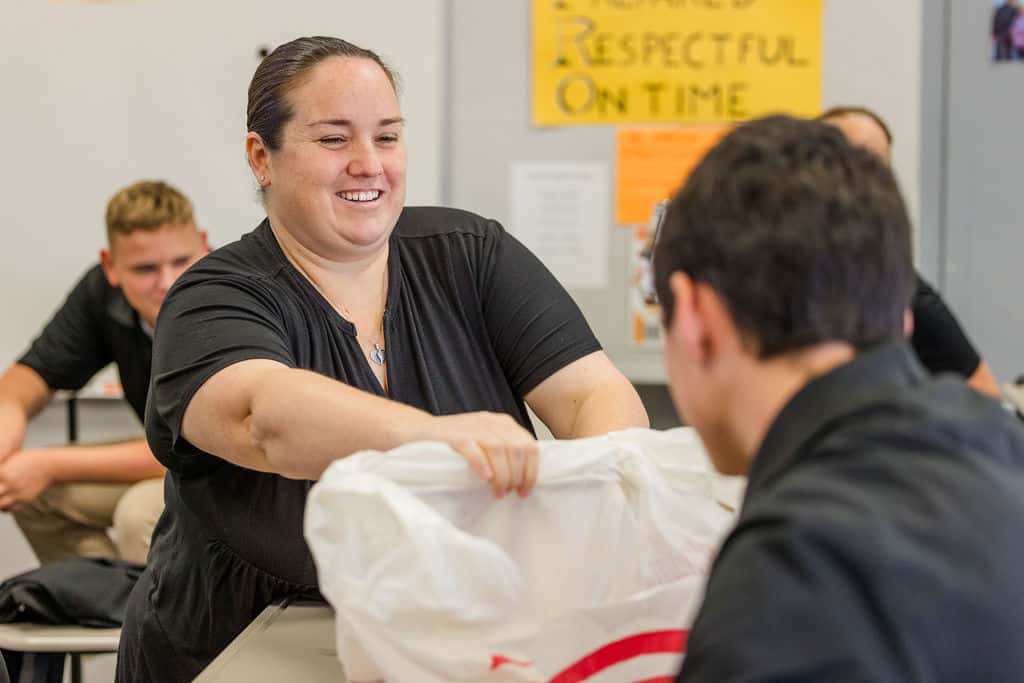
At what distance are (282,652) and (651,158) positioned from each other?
73.8 inches

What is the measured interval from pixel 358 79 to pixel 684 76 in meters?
1.48

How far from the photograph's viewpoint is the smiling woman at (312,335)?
1369 mm

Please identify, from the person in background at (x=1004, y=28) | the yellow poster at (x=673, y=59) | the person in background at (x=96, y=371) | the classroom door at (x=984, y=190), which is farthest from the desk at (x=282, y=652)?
the person in background at (x=1004, y=28)

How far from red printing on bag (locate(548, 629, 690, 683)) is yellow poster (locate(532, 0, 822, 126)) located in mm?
1960

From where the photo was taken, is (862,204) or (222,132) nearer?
(862,204)

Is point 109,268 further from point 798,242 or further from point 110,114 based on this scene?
point 798,242

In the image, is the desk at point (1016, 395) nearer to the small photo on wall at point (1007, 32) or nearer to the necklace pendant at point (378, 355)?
the small photo on wall at point (1007, 32)

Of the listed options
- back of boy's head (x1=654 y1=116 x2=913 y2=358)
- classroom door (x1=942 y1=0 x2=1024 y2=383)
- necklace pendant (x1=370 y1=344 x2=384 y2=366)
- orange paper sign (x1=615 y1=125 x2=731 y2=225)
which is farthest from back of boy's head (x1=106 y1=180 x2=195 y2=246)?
back of boy's head (x1=654 y1=116 x2=913 y2=358)

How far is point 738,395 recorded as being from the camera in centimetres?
75

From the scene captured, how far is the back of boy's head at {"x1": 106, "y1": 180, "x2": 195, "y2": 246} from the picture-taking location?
8.24 feet

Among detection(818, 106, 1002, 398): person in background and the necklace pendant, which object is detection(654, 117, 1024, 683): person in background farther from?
detection(818, 106, 1002, 398): person in background

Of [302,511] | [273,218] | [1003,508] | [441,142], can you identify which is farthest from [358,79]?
[441,142]

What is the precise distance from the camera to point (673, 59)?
2.84 metres

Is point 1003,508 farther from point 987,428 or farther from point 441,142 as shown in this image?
point 441,142
